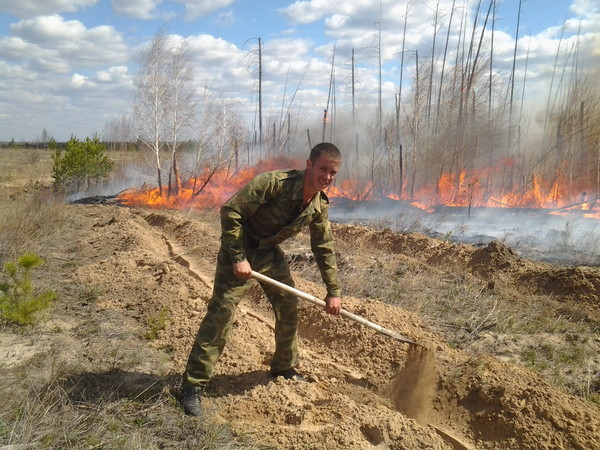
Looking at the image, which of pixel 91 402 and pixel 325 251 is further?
pixel 325 251

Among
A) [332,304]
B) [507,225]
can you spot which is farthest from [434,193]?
[332,304]

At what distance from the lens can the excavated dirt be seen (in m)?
3.27

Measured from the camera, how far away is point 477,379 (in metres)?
3.87

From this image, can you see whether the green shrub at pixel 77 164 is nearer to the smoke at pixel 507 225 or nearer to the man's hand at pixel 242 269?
the smoke at pixel 507 225

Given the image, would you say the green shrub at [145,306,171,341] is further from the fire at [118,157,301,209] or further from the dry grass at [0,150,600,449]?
the fire at [118,157,301,209]

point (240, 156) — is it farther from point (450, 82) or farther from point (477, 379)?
point (477, 379)

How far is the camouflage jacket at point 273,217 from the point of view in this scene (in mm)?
3246

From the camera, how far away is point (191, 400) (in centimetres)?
331

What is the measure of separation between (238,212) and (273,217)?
0.32 metres

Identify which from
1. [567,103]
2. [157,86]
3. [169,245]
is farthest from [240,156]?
[567,103]

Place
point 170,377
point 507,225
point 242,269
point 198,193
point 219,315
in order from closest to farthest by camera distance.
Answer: point 242,269
point 219,315
point 170,377
point 507,225
point 198,193

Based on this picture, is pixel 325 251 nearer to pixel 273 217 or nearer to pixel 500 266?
pixel 273 217

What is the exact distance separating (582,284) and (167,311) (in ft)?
18.5

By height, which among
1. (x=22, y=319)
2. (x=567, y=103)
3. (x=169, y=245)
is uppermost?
(x=567, y=103)
